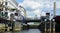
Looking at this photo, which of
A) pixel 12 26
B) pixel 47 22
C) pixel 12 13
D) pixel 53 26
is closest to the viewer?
pixel 53 26

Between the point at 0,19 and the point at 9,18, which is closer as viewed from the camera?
the point at 0,19

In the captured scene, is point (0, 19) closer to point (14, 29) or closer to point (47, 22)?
point (14, 29)

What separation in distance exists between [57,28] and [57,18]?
5.96 meters

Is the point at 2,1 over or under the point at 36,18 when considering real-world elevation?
over

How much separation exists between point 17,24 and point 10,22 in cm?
976

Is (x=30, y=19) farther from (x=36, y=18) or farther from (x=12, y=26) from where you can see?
(x=12, y=26)

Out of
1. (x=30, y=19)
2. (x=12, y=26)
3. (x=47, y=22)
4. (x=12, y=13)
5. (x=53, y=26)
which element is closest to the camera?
(x=53, y=26)

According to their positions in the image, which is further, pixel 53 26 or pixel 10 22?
pixel 10 22

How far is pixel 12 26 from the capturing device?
110 meters

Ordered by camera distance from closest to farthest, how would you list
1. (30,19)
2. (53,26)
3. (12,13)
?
(53,26) → (12,13) → (30,19)

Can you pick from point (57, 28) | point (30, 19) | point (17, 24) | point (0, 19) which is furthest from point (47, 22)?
point (30, 19)

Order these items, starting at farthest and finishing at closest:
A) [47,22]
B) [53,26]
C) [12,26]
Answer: [12,26], [47,22], [53,26]

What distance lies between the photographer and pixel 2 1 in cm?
10006

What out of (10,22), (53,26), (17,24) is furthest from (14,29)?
(53,26)
